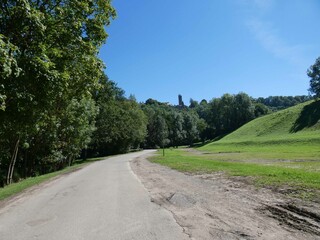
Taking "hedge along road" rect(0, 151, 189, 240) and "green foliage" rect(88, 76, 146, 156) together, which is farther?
"green foliage" rect(88, 76, 146, 156)

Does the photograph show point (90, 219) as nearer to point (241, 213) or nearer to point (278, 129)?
point (241, 213)

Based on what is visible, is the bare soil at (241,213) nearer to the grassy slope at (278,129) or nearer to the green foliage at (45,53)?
the green foliage at (45,53)

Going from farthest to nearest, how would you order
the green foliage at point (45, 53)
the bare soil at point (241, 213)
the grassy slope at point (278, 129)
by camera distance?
the grassy slope at point (278, 129), the green foliage at point (45, 53), the bare soil at point (241, 213)

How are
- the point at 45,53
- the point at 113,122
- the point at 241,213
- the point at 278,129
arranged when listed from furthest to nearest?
the point at 278,129, the point at 113,122, the point at 45,53, the point at 241,213

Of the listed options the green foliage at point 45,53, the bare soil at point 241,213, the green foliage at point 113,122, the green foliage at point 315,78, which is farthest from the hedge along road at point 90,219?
the green foliage at point 315,78

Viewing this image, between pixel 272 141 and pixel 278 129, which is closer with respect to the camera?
pixel 272 141

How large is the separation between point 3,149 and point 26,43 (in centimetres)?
1552

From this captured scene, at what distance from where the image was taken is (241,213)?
26.1 ft

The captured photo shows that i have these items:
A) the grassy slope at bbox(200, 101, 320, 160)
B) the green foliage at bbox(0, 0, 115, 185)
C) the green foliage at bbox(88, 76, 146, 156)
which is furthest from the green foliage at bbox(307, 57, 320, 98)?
the green foliage at bbox(0, 0, 115, 185)

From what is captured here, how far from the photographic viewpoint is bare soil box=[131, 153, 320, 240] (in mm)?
6207

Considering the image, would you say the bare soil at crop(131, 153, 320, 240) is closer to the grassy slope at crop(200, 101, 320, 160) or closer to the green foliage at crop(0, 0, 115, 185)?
the green foliage at crop(0, 0, 115, 185)

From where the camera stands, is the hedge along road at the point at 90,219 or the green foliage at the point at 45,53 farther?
the green foliage at the point at 45,53

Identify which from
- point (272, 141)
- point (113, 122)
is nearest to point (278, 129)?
point (272, 141)

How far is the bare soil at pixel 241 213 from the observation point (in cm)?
621
